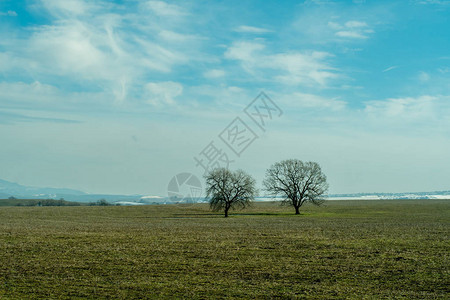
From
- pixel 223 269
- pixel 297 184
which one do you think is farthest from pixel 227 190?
pixel 223 269

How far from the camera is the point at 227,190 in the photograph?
7562 centimetres

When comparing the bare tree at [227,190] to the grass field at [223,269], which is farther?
→ the bare tree at [227,190]

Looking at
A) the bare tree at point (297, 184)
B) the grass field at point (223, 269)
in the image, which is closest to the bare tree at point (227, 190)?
the bare tree at point (297, 184)

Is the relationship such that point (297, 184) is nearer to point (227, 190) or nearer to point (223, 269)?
point (227, 190)

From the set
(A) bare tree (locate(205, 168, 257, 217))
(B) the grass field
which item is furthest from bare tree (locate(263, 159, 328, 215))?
(B) the grass field

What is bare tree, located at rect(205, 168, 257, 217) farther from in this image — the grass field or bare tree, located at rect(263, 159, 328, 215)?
the grass field

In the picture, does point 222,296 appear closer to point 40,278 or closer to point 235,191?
point 40,278

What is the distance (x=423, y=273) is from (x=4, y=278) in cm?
1722

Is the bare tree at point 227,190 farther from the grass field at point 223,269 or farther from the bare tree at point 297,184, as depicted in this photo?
the grass field at point 223,269

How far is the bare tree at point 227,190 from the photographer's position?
75062mm

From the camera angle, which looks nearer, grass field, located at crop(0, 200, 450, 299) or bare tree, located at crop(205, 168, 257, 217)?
grass field, located at crop(0, 200, 450, 299)

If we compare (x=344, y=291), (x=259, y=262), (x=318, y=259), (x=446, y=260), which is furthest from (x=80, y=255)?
(x=446, y=260)

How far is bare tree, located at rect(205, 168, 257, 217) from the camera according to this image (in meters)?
75.1

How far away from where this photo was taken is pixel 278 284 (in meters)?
14.6
